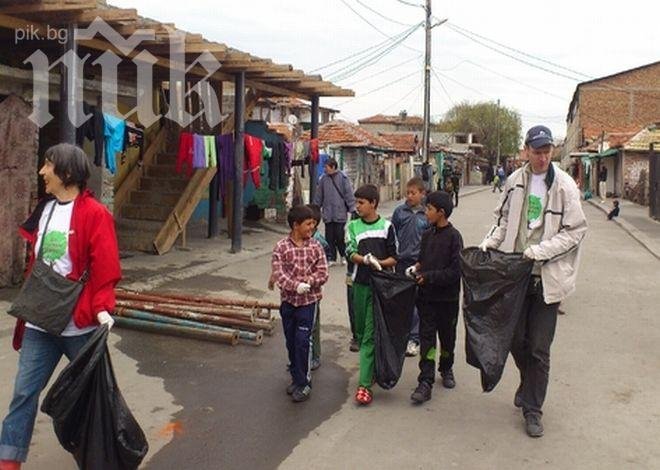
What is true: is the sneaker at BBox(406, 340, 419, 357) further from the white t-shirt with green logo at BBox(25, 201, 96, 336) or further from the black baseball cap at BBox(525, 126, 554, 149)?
the white t-shirt with green logo at BBox(25, 201, 96, 336)

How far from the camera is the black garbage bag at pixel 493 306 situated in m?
4.28

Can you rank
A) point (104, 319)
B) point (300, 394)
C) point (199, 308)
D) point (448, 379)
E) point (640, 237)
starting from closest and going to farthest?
point (104, 319), point (300, 394), point (448, 379), point (199, 308), point (640, 237)

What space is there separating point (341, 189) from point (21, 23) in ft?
15.4

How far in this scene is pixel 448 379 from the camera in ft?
16.9

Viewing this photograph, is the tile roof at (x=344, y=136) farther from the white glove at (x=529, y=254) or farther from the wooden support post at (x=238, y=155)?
the white glove at (x=529, y=254)

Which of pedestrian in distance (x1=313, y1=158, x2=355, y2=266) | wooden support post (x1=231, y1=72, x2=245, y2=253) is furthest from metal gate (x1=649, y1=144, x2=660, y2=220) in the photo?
wooden support post (x1=231, y1=72, x2=245, y2=253)

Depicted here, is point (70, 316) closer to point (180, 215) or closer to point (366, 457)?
point (366, 457)

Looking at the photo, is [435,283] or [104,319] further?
[435,283]

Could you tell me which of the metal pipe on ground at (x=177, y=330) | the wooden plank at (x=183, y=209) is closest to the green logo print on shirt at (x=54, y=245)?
the metal pipe on ground at (x=177, y=330)

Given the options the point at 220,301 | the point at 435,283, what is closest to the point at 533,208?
the point at 435,283

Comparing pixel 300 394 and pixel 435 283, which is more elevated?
pixel 435 283

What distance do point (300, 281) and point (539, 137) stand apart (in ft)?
6.02

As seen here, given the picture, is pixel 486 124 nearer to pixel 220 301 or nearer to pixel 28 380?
pixel 220 301

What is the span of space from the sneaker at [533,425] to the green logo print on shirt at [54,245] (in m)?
2.94
